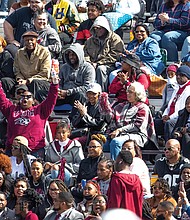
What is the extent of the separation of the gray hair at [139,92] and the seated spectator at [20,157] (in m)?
1.49

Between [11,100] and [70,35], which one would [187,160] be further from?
[70,35]

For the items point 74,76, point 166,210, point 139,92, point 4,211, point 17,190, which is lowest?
point 4,211

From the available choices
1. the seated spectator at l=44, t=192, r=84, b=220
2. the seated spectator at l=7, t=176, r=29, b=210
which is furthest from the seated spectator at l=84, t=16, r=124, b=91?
the seated spectator at l=44, t=192, r=84, b=220

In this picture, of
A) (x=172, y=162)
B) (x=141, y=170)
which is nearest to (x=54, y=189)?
(x=141, y=170)

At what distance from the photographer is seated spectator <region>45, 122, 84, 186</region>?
13.0 m

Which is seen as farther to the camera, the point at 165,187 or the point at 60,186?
the point at 60,186

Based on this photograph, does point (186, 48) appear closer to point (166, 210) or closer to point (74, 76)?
point (74, 76)

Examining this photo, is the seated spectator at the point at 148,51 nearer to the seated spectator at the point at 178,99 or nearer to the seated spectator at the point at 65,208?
the seated spectator at the point at 178,99

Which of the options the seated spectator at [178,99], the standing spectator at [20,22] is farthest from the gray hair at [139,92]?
the standing spectator at [20,22]

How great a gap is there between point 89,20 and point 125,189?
5871 mm

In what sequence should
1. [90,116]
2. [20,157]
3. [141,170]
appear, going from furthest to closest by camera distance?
1. [90,116]
2. [20,157]
3. [141,170]

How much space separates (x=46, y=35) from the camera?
618 inches

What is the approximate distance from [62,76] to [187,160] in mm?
3156

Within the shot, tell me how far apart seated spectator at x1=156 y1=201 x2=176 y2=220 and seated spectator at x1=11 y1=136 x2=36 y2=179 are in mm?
2310
